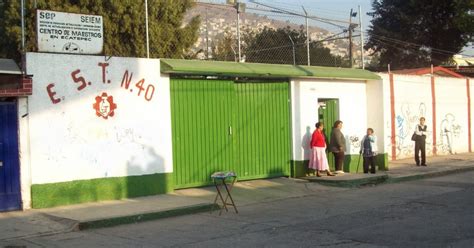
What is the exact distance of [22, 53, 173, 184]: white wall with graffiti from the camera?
35.7 ft

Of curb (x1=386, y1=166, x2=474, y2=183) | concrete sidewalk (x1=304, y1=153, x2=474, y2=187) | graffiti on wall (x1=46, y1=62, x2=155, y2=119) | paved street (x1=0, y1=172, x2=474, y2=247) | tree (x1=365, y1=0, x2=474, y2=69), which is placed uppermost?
tree (x1=365, y1=0, x2=474, y2=69)

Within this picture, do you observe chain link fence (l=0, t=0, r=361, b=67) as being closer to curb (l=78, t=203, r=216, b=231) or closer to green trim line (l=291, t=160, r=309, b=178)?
green trim line (l=291, t=160, r=309, b=178)

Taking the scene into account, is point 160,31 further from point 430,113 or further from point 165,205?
point 165,205

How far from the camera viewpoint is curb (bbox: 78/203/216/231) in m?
9.52

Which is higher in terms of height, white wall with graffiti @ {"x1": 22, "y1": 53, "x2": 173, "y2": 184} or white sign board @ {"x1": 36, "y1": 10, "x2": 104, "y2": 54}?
white sign board @ {"x1": 36, "y1": 10, "x2": 104, "y2": 54}

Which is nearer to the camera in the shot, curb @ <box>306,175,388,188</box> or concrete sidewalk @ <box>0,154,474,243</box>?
concrete sidewalk @ <box>0,154,474,243</box>

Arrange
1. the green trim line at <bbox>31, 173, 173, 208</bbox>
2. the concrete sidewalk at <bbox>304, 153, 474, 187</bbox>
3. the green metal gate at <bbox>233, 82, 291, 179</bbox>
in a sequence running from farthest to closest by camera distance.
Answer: the concrete sidewalk at <bbox>304, 153, 474, 187</bbox>
the green metal gate at <bbox>233, 82, 291, 179</bbox>
the green trim line at <bbox>31, 173, 173, 208</bbox>

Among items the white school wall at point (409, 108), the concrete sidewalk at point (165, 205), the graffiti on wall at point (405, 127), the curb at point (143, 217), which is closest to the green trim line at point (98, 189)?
the concrete sidewalk at point (165, 205)

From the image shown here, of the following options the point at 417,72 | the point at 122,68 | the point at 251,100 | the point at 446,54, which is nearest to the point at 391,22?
the point at 446,54

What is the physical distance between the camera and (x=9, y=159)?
10609 millimetres

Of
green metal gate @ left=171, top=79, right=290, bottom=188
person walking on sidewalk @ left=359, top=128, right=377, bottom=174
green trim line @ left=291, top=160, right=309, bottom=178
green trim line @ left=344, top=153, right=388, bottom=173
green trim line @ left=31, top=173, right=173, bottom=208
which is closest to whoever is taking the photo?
green trim line @ left=31, top=173, right=173, bottom=208

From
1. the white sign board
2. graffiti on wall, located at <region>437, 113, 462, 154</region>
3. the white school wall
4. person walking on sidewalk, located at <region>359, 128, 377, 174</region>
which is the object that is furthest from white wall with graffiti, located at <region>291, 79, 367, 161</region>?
graffiti on wall, located at <region>437, 113, 462, 154</region>

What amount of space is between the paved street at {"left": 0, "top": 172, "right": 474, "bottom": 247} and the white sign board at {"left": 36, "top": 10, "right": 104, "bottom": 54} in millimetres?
3906

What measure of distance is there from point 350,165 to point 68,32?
9348 mm
